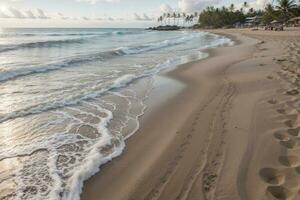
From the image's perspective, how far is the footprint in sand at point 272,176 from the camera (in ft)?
14.3

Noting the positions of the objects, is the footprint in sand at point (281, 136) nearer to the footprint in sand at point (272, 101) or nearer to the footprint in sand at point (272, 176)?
the footprint in sand at point (272, 176)

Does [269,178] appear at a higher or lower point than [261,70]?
higher

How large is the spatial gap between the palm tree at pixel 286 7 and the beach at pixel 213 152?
77.0 m

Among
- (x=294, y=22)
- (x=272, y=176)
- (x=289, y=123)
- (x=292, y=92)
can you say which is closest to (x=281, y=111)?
(x=289, y=123)

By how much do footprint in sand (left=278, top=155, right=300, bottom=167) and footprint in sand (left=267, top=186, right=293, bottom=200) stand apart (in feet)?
2.35

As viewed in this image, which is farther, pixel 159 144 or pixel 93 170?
pixel 159 144

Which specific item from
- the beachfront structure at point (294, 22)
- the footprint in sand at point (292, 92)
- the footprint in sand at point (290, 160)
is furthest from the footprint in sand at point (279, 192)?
the beachfront structure at point (294, 22)

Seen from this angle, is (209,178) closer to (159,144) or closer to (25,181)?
(159,144)

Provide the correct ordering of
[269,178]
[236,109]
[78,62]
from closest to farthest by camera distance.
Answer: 1. [269,178]
2. [236,109]
3. [78,62]

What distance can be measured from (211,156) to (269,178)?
41.9 inches

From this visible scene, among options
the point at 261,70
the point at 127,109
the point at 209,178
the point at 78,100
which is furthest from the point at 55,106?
the point at 261,70

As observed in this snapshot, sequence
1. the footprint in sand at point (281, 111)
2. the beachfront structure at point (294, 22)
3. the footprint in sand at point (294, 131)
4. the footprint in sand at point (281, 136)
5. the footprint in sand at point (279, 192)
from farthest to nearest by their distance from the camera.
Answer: the beachfront structure at point (294, 22), the footprint in sand at point (281, 111), the footprint in sand at point (294, 131), the footprint in sand at point (281, 136), the footprint in sand at point (279, 192)

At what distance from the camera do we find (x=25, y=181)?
4.84 metres

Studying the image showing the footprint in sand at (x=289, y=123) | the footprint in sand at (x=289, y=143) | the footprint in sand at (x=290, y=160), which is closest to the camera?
the footprint in sand at (x=290, y=160)
